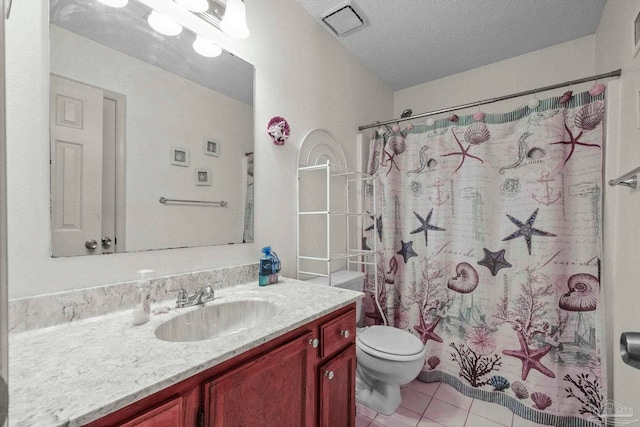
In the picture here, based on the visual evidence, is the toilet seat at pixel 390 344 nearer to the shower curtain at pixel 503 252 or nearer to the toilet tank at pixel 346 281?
the toilet tank at pixel 346 281

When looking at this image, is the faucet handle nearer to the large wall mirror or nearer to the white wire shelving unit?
the large wall mirror

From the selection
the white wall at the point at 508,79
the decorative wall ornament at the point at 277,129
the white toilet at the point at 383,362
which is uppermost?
the white wall at the point at 508,79

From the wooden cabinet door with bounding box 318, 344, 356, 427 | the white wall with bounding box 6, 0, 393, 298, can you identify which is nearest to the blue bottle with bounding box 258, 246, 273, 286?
the white wall with bounding box 6, 0, 393, 298

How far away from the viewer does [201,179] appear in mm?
1205

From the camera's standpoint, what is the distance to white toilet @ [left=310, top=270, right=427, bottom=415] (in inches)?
57.6

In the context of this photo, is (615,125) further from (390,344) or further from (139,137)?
(139,137)

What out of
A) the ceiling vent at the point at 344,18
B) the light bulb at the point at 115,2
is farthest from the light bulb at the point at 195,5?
the ceiling vent at the point at 344,18

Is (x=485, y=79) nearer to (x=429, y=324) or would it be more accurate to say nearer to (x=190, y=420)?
Result: (x=429, y=324)

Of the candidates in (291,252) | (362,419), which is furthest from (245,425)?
(362,419)

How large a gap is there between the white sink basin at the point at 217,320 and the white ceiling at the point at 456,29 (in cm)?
178

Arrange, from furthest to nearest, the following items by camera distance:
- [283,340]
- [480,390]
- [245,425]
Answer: [480,390], [283,340], [245,425]

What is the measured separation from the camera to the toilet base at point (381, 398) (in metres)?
1.62

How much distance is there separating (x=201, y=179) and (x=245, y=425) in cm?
92

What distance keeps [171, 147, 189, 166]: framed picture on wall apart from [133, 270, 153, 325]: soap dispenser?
1.47 feet
